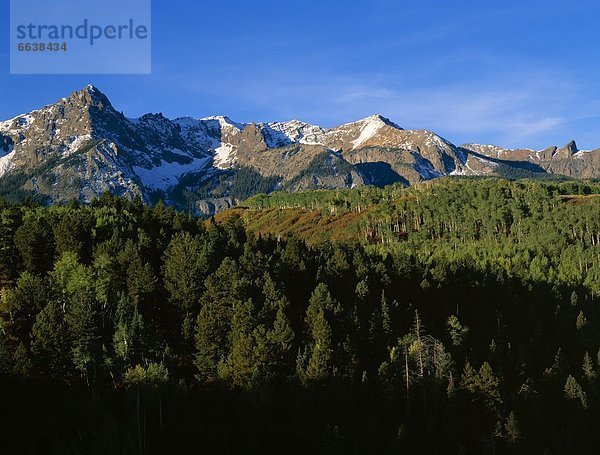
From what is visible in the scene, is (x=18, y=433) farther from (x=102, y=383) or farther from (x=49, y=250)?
(x=49, y=250)

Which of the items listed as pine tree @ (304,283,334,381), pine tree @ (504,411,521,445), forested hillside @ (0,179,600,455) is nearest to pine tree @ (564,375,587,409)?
forested hillside @ (0,179,600,455)

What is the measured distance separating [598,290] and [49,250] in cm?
14101

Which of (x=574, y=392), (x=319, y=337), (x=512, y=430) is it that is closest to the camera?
(x=512, y=430)

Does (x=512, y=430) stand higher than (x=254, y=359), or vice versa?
(x=254, y=359)

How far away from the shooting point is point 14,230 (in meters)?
116

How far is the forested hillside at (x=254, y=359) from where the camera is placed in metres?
72.3

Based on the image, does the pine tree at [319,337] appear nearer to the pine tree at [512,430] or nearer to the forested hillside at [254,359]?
the forested hillside at [254,359]

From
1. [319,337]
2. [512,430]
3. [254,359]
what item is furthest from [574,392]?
[254,359]

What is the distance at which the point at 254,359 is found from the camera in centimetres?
8406

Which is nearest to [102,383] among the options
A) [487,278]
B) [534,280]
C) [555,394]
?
[555,394]

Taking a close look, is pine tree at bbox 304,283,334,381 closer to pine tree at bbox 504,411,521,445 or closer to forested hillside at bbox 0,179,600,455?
forested hillside at bbox 0,179,600,455

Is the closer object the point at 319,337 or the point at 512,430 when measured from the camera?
the point at 512,430

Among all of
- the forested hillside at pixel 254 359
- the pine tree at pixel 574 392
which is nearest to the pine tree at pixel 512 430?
the forested hillside at pixel 254 359

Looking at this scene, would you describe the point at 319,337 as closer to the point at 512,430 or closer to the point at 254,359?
A: the point at 254,359
